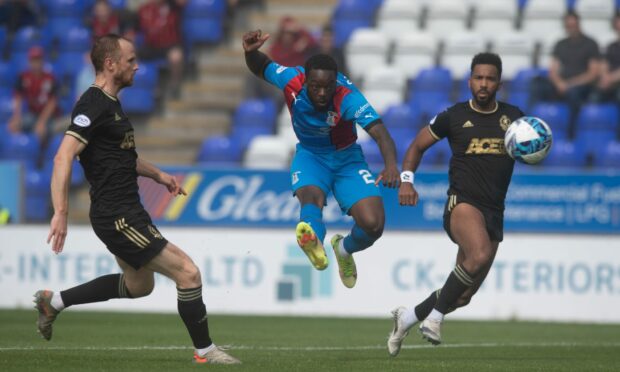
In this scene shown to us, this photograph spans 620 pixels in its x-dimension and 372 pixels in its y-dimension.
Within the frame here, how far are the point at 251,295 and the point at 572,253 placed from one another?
467 cm

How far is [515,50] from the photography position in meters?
21.0

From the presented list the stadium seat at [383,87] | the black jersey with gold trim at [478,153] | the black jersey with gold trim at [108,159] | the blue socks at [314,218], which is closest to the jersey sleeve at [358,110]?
the black jersey with gold trim at [478,153]

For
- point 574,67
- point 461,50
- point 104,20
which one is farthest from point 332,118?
point 104,20

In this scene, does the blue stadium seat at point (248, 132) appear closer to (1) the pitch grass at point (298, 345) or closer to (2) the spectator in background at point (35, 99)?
(2) the spectator in background at point (35, 99)

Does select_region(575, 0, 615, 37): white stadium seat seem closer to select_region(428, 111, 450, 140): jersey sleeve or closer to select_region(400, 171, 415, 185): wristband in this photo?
select_region(428, 111, 450, 140): jersey sleeve

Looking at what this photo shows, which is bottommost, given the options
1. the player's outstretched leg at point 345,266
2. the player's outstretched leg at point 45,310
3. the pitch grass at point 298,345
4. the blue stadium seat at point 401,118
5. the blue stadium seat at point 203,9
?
the pitch grass at point 298,345

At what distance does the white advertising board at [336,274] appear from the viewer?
56.2 ft

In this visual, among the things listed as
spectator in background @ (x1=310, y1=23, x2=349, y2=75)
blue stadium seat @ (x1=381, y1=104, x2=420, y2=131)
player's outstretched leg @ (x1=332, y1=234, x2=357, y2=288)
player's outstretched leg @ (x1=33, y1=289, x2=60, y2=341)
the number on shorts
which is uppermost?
spectator in background @ (x1=310, y1=23, x2=349, y2=75)

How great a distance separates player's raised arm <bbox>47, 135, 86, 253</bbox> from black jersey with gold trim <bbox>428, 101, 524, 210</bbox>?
3.38 m

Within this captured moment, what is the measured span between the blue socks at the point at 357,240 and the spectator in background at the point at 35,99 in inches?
439

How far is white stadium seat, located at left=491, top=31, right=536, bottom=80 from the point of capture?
20938mm

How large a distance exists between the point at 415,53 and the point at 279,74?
10671mm

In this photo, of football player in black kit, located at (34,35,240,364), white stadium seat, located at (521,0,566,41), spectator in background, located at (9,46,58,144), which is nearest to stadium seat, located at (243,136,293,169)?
spectator in background, located at (9,46,58,144)

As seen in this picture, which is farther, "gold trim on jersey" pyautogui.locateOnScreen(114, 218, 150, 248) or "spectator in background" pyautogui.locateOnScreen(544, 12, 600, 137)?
"spectator in background" pyautogui.locateOnScreen(544, 12, 600, 137)
